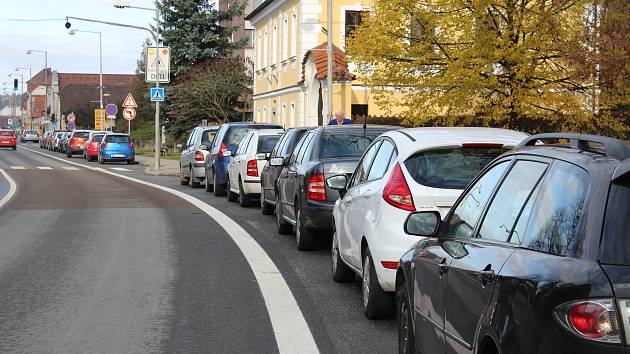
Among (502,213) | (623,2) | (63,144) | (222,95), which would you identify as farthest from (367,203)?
(63,144)

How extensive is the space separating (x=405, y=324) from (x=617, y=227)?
261cm

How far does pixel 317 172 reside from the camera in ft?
36.5

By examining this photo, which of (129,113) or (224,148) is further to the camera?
(129,113)

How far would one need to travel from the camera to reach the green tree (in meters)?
54.6

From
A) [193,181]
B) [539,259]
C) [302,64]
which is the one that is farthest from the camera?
[302,64]

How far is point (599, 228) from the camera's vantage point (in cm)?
306

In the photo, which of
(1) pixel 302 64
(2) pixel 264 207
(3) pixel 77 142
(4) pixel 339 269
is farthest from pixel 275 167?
(3) pixel 77 142

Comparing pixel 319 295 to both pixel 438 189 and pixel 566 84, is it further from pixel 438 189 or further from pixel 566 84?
pixel 566 84

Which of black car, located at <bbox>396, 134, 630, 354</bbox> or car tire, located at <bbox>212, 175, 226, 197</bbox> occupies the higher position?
black car, located at <bbox>396, 134, 630, 354</bbox>

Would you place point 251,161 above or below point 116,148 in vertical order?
above

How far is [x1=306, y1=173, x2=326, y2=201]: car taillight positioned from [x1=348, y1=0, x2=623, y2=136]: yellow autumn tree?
25.3ft

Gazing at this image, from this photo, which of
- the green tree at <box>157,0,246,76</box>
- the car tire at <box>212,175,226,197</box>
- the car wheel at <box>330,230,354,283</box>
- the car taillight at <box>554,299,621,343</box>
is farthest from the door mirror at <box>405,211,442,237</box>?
the green tree at <box>157,0,246,76</box>

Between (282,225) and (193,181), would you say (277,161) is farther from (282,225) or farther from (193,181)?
(193,181)

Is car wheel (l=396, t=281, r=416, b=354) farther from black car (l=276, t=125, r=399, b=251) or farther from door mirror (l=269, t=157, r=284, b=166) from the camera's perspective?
door mirror (l=269, t=157, r=284, b=166)
